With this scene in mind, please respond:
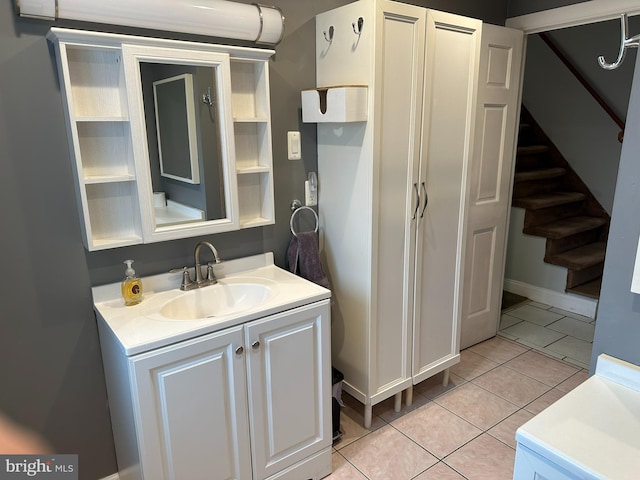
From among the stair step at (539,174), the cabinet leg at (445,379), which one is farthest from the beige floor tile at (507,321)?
the stair step at (539,174)

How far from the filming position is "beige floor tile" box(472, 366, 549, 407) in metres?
2.53

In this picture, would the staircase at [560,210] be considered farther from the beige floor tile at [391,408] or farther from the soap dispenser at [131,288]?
the soap dispenser at [131,288]

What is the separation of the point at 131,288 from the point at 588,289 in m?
3.41

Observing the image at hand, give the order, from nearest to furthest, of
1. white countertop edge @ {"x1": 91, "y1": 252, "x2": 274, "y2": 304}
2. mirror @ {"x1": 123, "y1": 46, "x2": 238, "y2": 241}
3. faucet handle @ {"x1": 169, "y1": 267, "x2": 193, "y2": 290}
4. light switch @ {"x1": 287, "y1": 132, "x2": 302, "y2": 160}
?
mirror @ {"x1": 123, "y1": 46, "x2": 238, "y2": 241}, white countertop edge @ {"x1": 91, "y1": 252, "x2": 274, "y2": 304}, faucet handle @ {"x1": 169, "y1": 267, "x2": 193, "y2": 290}, light switch @ {"x1": 287, "y1": 132, "x2": 302, "y2": 160}

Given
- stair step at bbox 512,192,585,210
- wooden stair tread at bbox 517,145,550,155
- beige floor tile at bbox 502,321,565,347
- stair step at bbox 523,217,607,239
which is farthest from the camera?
wooden stair tread at bbox 517,145,550,155

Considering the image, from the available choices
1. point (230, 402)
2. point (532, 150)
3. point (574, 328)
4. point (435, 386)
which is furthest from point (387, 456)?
point (532, 150)

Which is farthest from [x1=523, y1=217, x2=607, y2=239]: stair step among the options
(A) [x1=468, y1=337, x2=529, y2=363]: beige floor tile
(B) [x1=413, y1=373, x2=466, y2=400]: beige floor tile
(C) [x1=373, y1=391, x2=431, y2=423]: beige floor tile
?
(C) [x1=373, y1=391, x2=431, y2=423]: beige floor tile

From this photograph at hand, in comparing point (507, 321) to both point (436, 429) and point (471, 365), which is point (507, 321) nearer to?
point (471, 365)

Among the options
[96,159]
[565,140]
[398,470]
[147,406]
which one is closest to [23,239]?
[96,159]

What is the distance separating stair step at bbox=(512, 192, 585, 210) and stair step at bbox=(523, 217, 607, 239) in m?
0.16

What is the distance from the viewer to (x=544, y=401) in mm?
2494

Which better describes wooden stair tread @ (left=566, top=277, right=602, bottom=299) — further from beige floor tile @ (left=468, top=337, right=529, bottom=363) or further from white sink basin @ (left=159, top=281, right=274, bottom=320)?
white sink basin @ (left=159, top=281, right=274, bottom=320)

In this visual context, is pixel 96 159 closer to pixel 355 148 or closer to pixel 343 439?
pixel 355 148

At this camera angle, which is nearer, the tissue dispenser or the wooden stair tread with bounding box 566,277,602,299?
the tissue dispenser
